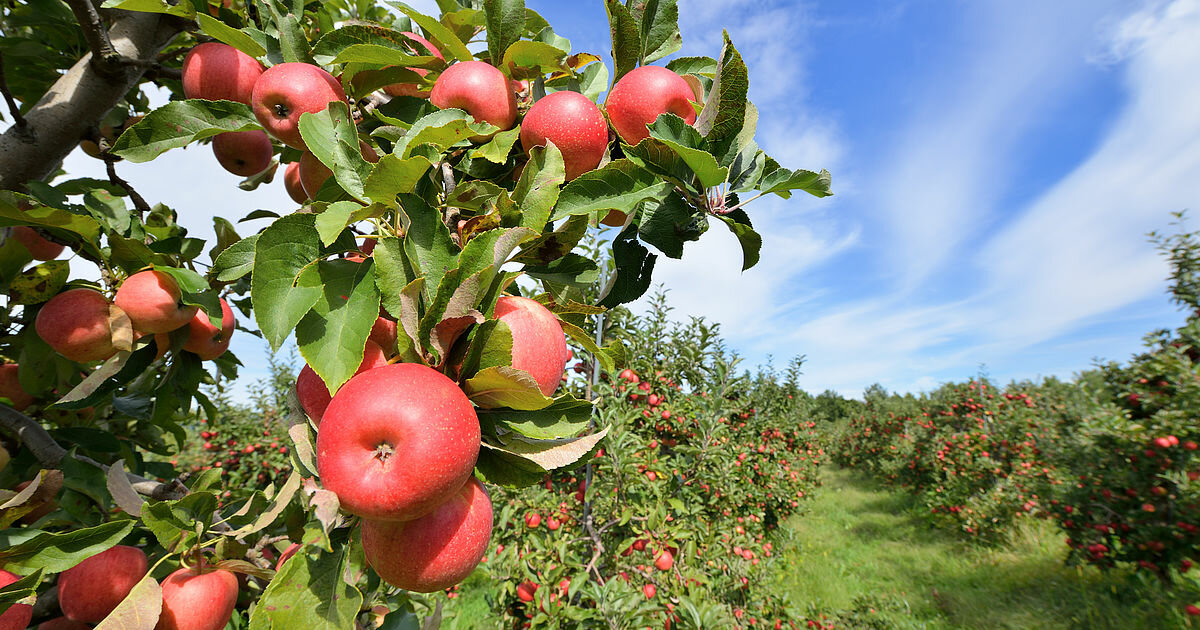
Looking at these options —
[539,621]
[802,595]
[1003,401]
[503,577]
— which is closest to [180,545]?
[539,621]

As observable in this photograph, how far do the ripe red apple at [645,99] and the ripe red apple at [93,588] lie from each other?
1.53 m

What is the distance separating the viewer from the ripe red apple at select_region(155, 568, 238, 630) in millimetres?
1023

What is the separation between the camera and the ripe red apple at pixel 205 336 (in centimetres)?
151

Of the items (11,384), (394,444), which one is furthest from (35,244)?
(394,444)

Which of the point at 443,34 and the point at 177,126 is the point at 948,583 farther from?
the point at 177,126

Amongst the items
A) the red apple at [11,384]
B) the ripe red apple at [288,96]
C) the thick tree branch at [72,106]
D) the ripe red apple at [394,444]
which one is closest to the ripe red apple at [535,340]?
the ripe red apple at [394,444]

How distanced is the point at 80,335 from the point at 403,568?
1.32 metres

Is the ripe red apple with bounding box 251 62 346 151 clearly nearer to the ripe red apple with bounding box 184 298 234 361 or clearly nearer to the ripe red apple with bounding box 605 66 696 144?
the ripe red apple with bounding box 605 66 696 144

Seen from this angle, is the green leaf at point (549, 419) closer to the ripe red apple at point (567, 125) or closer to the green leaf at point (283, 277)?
the green leaf at point (283, 277)

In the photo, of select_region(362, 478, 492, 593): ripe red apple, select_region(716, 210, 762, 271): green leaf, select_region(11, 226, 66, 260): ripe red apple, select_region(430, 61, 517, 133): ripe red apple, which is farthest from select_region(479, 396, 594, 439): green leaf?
select_region(11, 226, 66, 260): ripe red apple

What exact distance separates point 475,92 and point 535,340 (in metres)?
0.48

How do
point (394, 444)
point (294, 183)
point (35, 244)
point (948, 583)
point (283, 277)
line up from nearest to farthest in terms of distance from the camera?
point (394, 444) < point (283, 277) < point (294, 183) < point (35, 244) < point (948, 583)

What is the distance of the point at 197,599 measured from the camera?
1046 mm

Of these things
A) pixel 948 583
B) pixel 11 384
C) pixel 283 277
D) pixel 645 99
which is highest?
pixel 645 99
